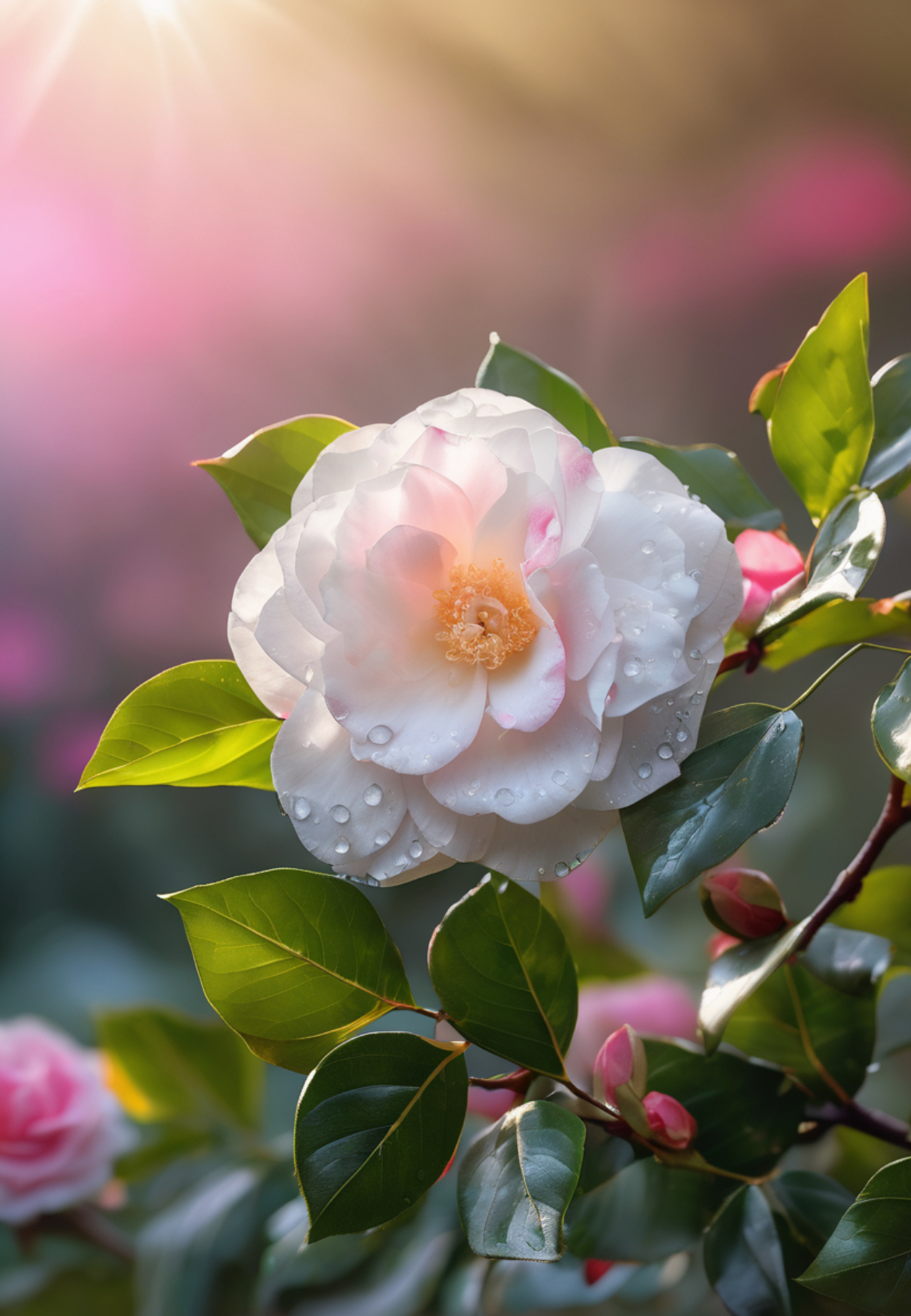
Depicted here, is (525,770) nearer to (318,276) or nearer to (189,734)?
(189,734)

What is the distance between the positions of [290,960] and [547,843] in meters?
0.07

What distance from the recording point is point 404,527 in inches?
9.3

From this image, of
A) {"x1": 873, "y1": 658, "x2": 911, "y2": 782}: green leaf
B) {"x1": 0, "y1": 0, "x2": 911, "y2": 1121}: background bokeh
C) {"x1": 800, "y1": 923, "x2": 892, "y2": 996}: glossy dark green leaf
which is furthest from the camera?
{"x1": 0, "y1": 0, "x2": 911, "y2": 1121}: background bokeh

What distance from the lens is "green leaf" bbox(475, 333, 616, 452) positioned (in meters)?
0.29

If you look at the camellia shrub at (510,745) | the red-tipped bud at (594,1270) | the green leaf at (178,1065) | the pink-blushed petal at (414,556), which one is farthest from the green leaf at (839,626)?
the green leaf at (178,1065)

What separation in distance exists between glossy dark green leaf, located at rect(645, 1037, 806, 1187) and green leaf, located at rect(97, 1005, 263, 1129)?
1.15 feet

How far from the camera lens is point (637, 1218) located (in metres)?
0.31

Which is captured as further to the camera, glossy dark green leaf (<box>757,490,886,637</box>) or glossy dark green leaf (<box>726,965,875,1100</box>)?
glossy dark green leaf (<box>726,965,875,1100</box>)

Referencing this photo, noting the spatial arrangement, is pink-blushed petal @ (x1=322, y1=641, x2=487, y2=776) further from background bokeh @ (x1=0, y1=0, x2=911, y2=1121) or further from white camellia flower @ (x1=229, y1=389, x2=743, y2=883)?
background bokeh @ (x1=0, y1=0, x2=911, y2=1121)

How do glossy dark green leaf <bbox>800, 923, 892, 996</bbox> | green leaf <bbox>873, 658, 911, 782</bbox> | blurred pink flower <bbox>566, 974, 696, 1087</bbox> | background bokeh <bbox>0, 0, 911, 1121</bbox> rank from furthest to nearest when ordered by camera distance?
background bokeh <bbox>0, 0, 911, 1121</bbox> < blurred pink flower <bbox>566, 974, 696, 1087</bbox> < glossy dark green leaf <bbox>800, 923, 892, 996</bbox> < green leaf <bbox>873, 658, 911, 782</bbox>

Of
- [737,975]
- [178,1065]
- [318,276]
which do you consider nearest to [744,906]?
[737,975]

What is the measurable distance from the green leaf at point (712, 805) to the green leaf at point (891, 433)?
0.08m

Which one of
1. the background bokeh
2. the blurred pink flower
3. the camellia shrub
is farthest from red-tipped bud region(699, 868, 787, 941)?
the background bokeh

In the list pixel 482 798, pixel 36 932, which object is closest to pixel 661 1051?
pixel 482 798
